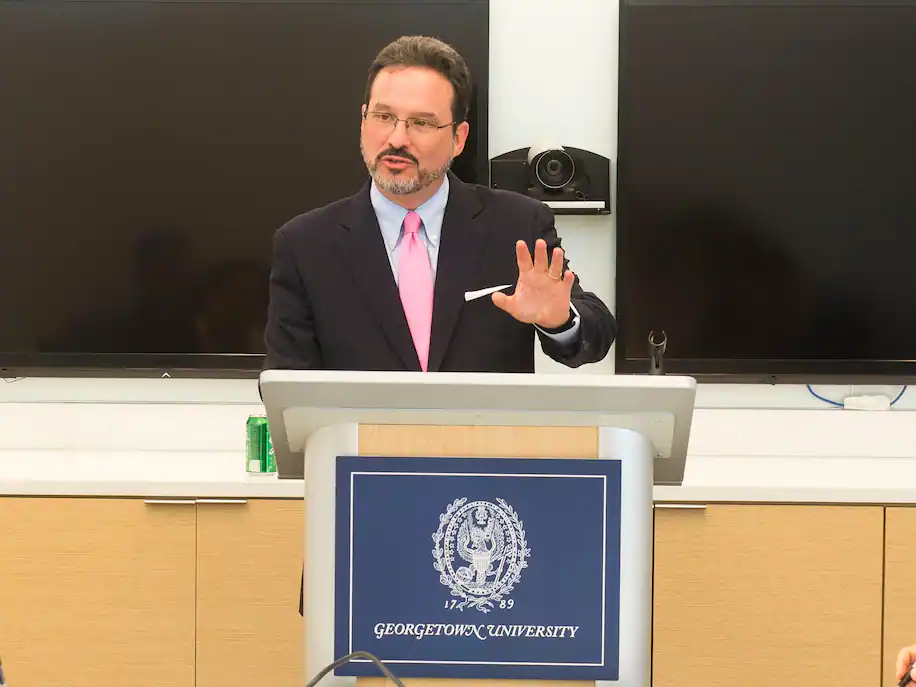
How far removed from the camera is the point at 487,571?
1.02 metres

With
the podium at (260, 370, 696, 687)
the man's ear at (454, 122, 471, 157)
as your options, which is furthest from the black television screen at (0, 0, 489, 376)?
the podium at (260, 370, 696, 687)

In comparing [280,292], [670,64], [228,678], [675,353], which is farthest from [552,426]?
[670,64]

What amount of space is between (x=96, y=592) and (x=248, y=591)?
0.37 m

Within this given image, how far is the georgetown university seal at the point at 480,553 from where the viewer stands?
1016mm

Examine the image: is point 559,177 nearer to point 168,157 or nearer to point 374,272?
Answer: point 168,157

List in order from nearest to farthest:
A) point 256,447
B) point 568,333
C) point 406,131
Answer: point 568,333, point 406,131, point 256,447

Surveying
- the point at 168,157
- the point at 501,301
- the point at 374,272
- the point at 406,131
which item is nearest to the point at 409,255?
the point at 374,272

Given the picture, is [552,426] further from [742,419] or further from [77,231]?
[77,231]

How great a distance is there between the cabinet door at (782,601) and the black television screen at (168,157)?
4.19 feet

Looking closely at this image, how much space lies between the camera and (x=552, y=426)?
41.1 inches

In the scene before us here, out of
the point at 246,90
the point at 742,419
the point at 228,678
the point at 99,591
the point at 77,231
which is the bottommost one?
the point at 228,678

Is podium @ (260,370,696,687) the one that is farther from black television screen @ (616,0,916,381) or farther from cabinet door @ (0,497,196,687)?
black television screen @ (616,0,916,381)

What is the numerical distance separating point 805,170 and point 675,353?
652 mm

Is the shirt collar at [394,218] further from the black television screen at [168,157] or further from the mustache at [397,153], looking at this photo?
the black television screen at [168,157]
